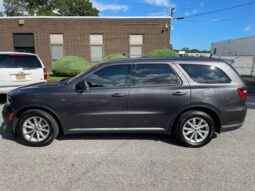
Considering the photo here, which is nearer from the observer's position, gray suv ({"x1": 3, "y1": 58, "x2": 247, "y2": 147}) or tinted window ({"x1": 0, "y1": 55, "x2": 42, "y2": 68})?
gray suv ({"x1": 3, "y1": 58, "x2": 247, "y2": 147})

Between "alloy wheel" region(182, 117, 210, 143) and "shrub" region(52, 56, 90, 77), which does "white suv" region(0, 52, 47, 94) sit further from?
"shrub" region(52, 56, 90, 77)

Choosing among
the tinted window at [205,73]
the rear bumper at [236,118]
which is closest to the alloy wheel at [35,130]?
the tinted window at [205,73]

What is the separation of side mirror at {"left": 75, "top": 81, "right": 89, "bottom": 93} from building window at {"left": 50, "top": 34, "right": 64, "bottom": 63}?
48.4ft

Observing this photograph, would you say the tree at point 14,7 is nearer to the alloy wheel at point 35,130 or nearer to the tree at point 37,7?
the tree at point 37,7

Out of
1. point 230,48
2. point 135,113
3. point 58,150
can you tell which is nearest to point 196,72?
point 135,113

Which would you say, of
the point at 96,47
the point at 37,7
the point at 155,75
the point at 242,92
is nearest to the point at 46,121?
the point at 155,75

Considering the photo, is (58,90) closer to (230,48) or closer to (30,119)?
(30,119)

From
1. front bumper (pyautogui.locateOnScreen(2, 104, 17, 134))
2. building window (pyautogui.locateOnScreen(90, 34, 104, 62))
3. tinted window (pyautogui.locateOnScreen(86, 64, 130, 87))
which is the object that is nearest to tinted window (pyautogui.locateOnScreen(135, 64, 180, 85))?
tinted window (pyautogui.locateOnScreen(86, 64, 130, 87))

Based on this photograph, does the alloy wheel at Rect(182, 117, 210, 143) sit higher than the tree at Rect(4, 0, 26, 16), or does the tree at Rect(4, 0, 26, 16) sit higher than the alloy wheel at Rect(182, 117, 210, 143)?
the tree at Rect(4, 0, 26, 16)

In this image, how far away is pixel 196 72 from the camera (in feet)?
12.5

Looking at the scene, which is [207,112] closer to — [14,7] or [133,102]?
[133,102]

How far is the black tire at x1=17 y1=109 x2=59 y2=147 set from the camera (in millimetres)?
3807

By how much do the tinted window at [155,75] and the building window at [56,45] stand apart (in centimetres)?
1502

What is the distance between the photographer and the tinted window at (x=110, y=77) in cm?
380
